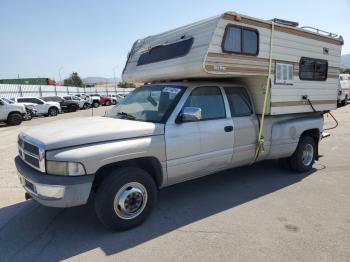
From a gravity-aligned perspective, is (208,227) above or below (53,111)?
above

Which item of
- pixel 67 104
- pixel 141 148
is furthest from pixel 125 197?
pixel 67 104

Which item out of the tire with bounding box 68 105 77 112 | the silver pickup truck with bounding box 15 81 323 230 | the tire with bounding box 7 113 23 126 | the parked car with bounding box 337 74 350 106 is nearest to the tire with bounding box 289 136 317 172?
the silver pickup truck with bounding box 15 81 323 230

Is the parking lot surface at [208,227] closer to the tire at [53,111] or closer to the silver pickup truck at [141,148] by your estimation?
the silver pickup truck at [141,148]

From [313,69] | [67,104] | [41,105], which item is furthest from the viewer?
[67,104]

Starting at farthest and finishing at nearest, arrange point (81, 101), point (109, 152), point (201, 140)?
point (81, 101)
point (201, 140)
point (109, 152)

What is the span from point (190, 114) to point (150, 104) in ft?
2.87

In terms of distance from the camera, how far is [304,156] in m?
6.70

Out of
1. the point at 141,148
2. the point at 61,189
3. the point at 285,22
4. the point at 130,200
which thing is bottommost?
the point at 130,200

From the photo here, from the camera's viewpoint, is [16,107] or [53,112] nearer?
[16,107]

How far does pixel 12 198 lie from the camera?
5359mm

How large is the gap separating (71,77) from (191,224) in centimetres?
10477

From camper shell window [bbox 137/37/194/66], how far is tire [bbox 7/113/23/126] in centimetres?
1550

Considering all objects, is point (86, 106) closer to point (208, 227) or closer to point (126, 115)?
point (126, 115)

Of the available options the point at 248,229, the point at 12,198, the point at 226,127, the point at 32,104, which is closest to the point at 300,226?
the point at 248,229
